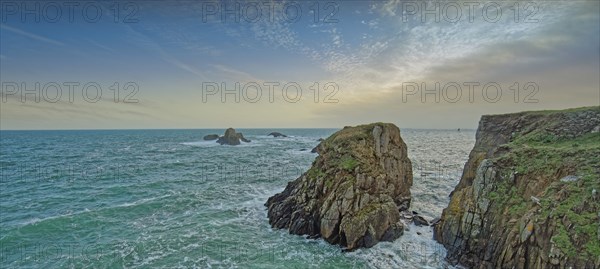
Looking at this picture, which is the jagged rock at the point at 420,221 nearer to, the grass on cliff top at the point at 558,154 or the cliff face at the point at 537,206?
the cliff face at the point at 537,206

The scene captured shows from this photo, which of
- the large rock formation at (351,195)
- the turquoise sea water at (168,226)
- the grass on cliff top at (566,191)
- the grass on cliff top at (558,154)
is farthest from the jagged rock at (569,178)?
the large rock formation at (351,195)

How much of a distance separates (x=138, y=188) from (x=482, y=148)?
46.2m

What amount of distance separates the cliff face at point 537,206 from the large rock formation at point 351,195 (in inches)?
214

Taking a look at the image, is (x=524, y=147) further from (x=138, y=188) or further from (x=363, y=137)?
(x=138, y=188)

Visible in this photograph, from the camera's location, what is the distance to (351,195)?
78.3ft

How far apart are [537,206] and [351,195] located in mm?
12203

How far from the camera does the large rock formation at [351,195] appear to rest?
22.6 meters

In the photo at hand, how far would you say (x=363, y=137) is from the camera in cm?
3075

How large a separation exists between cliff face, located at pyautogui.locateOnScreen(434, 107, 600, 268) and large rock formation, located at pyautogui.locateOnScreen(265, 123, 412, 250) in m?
5.43

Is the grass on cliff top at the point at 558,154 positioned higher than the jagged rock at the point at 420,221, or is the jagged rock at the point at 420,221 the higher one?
the grass on cliff top at the point at 558,154

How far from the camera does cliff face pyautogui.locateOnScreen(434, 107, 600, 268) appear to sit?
14344 mm

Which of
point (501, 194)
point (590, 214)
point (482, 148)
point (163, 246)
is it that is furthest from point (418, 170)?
point (163, 246)

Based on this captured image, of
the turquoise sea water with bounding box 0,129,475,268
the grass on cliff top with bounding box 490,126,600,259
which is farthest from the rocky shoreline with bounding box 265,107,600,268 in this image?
the turquoise sea water with bounding box 0,129,475,268

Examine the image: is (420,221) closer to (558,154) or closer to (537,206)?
(537,206)
